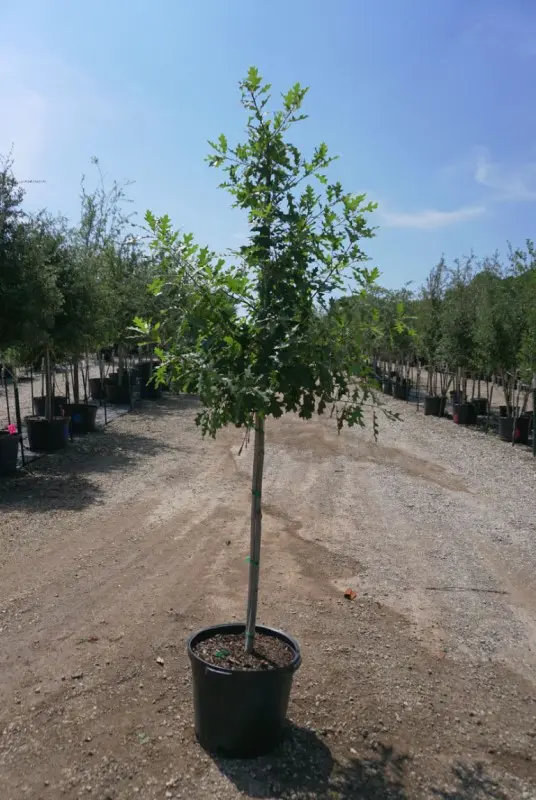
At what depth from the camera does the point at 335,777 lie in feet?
11.4

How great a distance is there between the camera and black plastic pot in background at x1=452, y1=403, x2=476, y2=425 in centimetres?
1906

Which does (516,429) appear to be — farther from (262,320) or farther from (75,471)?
(262,320)

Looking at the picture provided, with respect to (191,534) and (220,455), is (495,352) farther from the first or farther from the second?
(191,534)

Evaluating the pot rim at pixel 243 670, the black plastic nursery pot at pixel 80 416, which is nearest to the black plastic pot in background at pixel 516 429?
the black plastic nursery pot at pixel 80 416

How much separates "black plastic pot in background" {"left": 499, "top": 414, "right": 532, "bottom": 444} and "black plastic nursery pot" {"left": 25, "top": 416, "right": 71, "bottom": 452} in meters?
10.6

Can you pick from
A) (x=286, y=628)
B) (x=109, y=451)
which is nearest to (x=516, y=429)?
(x=109, y=451)

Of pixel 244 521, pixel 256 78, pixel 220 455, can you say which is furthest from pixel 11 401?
pixel 256 78

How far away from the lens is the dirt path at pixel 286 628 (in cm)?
Result: 352

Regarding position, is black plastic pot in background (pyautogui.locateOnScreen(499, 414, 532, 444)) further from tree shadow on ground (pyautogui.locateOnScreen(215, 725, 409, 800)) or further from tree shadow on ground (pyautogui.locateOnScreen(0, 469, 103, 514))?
tree shadow on ground (pyautogui.locateOnScreen(215, 725, 409, 800))

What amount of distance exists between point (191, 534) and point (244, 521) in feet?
2.78

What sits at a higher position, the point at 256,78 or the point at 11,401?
the point at 256,78

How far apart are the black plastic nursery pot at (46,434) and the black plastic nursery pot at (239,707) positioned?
31.5 ft

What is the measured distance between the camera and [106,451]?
12953mm

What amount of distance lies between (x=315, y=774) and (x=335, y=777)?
11 centimetres
